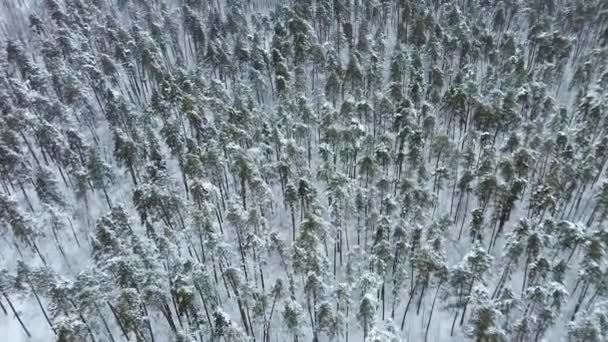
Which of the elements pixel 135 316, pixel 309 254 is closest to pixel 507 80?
pixel 309 254

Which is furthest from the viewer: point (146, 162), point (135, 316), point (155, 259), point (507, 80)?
point (507, 80)

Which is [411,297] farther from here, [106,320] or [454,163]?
[106,320]

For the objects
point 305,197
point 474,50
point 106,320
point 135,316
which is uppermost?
point 474,50

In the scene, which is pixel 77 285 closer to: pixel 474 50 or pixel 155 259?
pixel 155 259

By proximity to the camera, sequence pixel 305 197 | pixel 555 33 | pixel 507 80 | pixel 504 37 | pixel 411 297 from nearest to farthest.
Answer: pixel 411 297 → pixel 305 197 → pixel 507 80 → pixel 555 33 → pixel 504 37

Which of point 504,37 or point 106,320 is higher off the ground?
point 504,37

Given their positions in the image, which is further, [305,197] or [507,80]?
[507,80]
